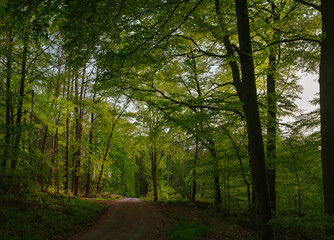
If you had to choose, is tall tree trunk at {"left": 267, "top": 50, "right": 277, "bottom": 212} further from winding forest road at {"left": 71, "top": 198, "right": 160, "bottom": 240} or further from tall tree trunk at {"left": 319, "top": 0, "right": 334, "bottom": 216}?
winding forest road at {"left": 71, "top": 198, "right": 160, "bottom": 240}

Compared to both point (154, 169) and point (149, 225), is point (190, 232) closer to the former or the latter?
point (149, 225)

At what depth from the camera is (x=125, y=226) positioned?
9.00 meters

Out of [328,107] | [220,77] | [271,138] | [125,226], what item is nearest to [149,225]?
[125,226]

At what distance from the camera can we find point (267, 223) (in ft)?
15.2

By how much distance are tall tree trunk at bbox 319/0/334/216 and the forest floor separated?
2.76m

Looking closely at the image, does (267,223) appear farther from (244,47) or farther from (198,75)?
(198,75)

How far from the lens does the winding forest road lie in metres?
7.48

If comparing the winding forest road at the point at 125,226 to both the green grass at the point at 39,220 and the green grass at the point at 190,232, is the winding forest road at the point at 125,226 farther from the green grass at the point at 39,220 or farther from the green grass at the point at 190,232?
Answer: the green grass at the point at 190,232

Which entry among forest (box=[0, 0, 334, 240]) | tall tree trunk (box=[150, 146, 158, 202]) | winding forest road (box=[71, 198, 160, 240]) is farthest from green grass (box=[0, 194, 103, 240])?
tall tree trunk (box=[150, 146, 158, 202])

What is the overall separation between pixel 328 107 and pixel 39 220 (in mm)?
9744

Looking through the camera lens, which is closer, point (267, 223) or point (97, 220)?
point (267, 223)

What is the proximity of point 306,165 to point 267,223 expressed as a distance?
3.89 meters

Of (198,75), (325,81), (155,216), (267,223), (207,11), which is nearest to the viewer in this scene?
(267,223)

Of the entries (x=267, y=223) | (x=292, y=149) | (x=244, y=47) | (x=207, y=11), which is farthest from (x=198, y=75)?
(x=267, y=223)
